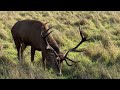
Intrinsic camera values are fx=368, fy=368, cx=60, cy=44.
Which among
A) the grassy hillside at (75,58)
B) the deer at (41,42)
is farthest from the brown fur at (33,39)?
the grassy hillside at (75,58)

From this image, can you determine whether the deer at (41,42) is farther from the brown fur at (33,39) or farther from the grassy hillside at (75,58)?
the grassy hillside at (75,58)

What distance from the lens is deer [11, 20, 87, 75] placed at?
366 inches

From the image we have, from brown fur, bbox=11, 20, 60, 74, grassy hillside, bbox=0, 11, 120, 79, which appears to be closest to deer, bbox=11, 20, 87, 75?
brown fur, bbox=11, 20, 60, 74

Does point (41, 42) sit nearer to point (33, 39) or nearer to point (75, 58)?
point (33, 39)

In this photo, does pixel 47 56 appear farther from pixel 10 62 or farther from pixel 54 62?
pixel 10 62

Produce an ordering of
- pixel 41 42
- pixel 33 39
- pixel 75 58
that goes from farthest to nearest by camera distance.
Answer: pixel 75 58, pixel 33 39, pixel 41 42

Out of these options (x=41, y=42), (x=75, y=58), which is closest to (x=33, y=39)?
(x=41, y=42)

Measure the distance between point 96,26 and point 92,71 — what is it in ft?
31.4

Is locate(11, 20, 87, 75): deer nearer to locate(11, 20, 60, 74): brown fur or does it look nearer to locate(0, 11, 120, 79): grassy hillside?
locate(11, 20, 60, 74): brown fur

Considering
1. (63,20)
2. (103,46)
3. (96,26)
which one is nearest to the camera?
(103,46)

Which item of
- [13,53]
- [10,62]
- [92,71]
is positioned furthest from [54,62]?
[13,53]

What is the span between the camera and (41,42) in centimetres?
1005

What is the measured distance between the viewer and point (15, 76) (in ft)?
28.0
